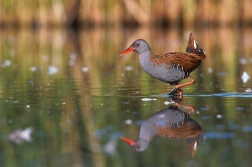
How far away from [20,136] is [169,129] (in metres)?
1.28

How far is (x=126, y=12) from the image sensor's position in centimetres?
2508

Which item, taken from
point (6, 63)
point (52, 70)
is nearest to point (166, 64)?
point (52, 70)

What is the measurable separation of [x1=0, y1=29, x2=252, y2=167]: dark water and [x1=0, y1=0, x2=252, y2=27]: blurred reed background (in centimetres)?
860

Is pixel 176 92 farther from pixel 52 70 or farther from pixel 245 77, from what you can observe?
pixel 52 70

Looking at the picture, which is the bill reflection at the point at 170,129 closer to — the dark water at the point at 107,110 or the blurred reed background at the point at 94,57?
the dark water at the point at 107,110

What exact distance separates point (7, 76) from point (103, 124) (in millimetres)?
5289

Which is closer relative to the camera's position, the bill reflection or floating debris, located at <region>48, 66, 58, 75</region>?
the bill reflection

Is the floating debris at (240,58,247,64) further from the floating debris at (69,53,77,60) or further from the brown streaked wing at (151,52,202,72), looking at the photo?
the brown streaked wing at (151,52,202,72)

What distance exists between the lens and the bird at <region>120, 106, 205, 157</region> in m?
5.18

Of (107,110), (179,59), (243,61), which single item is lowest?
(107,110)

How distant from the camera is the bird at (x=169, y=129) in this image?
5176mm

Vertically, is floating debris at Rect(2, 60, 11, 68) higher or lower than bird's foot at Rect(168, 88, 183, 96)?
higher

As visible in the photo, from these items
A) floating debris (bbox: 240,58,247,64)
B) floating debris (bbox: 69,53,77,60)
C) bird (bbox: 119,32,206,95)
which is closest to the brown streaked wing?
bird (bbox: 119,32,206,95)

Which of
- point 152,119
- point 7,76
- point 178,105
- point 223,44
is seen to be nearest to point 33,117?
point 152,119
